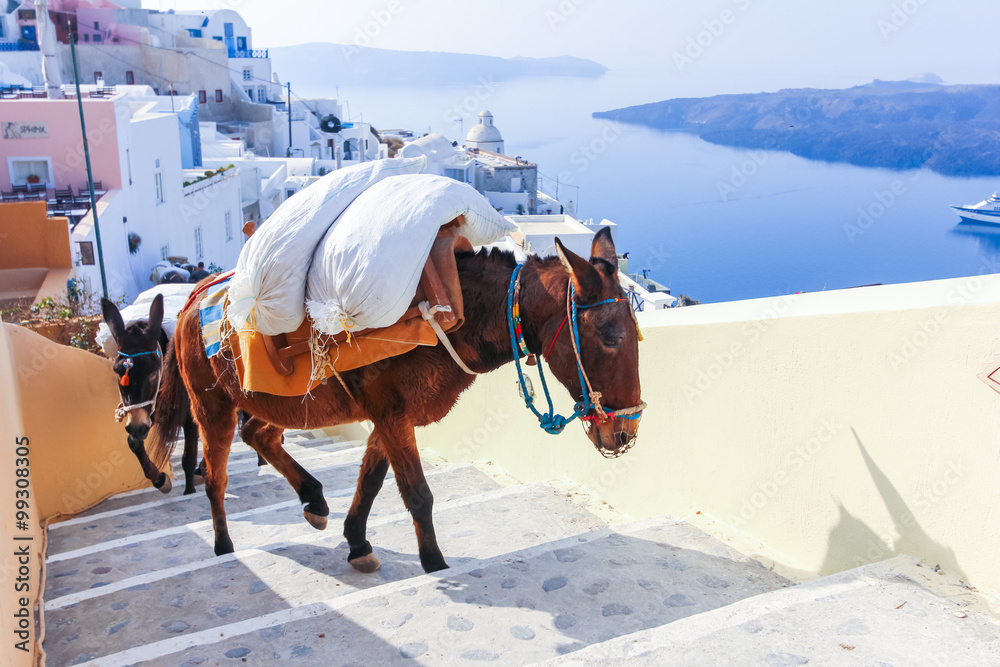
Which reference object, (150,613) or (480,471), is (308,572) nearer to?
(150,613)

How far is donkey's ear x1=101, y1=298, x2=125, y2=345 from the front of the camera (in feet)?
21.0

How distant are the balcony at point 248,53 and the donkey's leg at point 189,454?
60.2 meters

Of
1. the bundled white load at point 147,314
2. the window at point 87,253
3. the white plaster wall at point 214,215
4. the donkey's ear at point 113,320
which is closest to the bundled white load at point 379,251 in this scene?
the bundled white load at point 147,314

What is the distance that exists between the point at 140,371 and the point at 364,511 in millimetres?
2845

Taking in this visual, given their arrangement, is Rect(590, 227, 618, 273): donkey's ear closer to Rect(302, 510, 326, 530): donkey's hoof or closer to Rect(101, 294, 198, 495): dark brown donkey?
Rect(302, 510, 326, 530): donkey's hoof

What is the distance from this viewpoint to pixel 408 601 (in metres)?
3.87

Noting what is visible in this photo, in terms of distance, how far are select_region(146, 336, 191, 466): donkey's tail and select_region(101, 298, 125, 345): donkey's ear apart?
0.49 metres

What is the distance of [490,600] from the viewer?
3908mm

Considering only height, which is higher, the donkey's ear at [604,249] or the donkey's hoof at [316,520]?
the donkey's ear at [604,249]

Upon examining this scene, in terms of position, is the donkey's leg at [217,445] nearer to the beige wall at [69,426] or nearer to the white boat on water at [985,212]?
the beige wall at [69,426]

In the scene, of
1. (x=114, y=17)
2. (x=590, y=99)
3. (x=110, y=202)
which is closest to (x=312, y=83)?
(x=590, y=99)

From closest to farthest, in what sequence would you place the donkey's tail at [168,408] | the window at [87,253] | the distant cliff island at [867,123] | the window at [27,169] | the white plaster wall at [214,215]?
the donkey's tail at [168,408], the window at [87,253], the window at [27,169], the white plaster wall at [214,215], the distant cliff island at [867,123]

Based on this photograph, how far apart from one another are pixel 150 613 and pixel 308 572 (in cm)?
87

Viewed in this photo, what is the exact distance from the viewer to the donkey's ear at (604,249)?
12.7 feet
